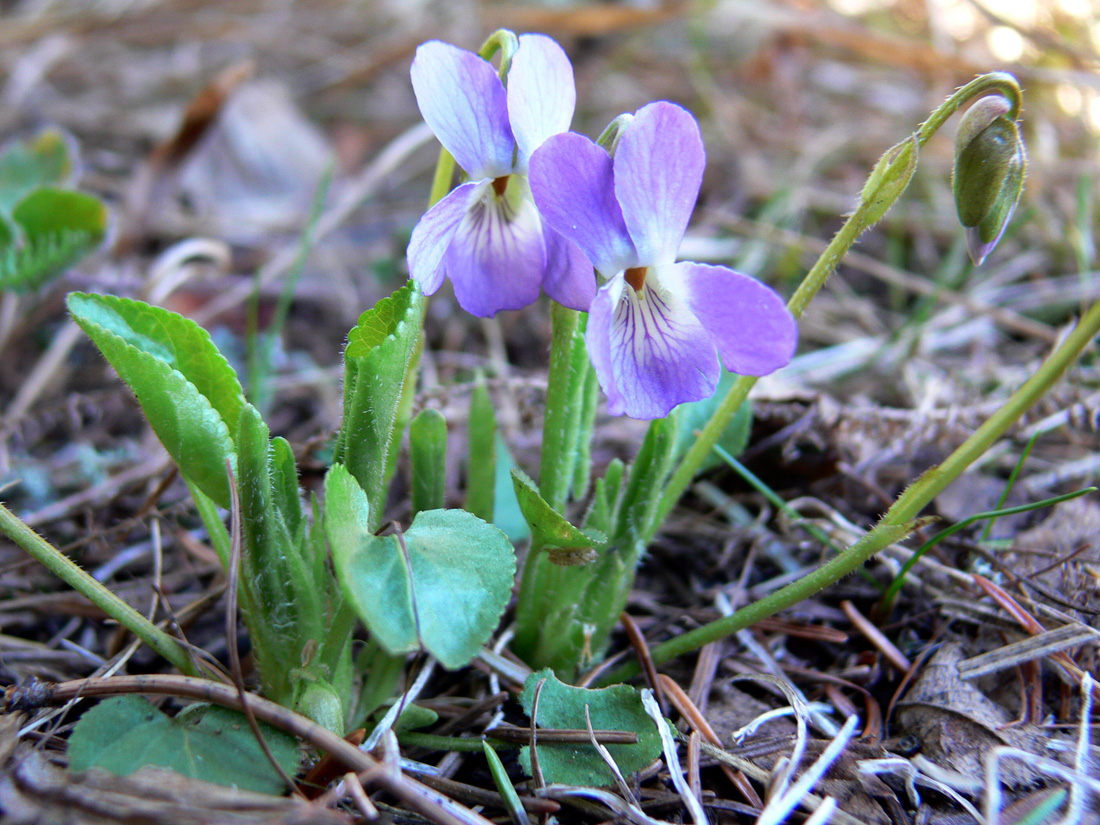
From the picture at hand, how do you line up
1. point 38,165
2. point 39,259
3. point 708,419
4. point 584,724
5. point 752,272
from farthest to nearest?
point 752,272 < point 38,165 < point 39,259 < point 708,419 < point 584,724

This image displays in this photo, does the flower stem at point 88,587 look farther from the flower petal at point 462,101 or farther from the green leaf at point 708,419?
the green leaf at point 708,419

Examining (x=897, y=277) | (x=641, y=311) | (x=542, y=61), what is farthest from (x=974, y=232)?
(x=897, y=277)

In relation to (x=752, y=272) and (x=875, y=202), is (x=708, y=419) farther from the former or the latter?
(x=752, y=272)

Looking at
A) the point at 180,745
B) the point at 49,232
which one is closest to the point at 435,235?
the point at 180,745

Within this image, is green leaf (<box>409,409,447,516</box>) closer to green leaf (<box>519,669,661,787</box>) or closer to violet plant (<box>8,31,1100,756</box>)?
violet plant (<box>8,31,1100,756</box>)

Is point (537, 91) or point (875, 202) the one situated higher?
point (537, 91)

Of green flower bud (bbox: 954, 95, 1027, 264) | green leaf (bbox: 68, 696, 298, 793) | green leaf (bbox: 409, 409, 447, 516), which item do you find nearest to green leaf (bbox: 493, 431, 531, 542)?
green leaf (bbox: 409, 409, 447, 516)

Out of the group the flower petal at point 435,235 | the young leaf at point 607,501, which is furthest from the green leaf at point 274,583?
the young leaf at point 607,501
